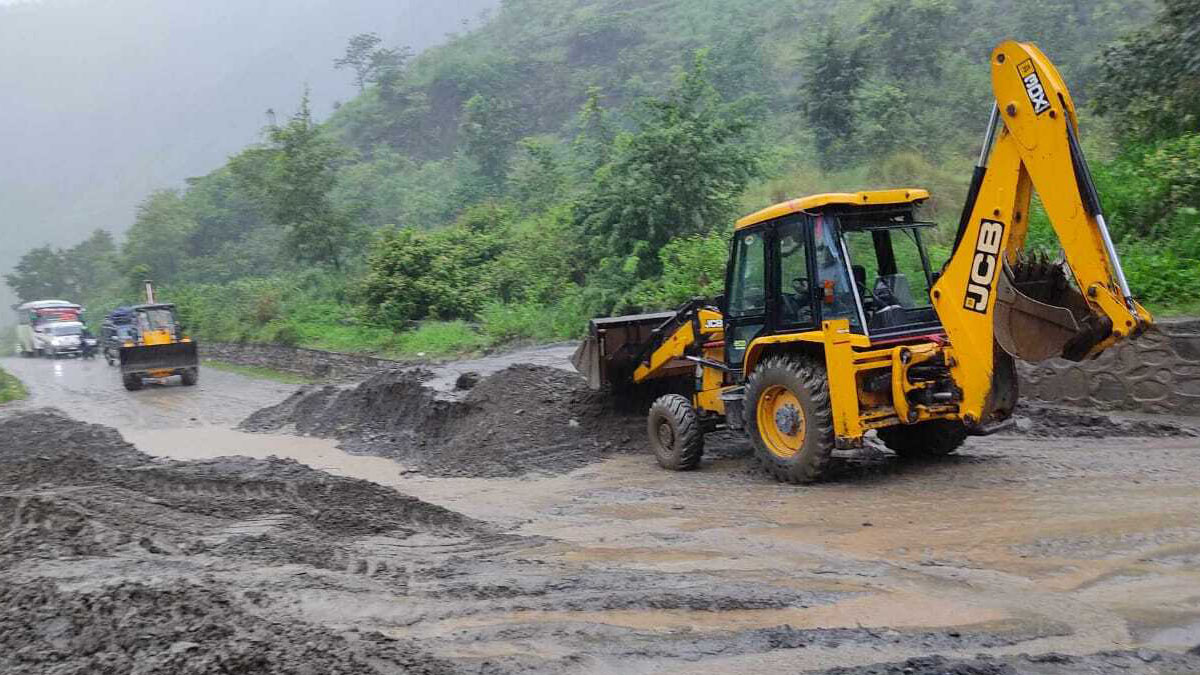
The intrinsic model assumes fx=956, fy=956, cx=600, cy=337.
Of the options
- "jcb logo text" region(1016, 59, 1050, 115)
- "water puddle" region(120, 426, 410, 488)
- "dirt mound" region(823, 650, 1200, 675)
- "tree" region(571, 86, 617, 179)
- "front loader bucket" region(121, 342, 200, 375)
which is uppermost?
"tree" region(571, 86, 617, 179)

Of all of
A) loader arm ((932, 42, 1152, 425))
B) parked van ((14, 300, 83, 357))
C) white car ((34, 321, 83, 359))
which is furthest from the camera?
parked van ((14, 300, 83, 357))

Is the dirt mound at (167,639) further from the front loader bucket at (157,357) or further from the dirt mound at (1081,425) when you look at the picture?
the front loader bucket at (157,357)

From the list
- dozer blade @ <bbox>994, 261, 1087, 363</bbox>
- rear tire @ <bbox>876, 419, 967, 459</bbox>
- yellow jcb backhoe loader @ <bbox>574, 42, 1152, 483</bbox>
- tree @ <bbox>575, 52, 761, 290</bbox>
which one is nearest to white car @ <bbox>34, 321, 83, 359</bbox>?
tree @ <bbox>575, 52, 761, 290</bbox>

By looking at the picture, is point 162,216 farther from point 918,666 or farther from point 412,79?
point 918,666

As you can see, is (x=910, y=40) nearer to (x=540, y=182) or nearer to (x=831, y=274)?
(x=540, y=182)

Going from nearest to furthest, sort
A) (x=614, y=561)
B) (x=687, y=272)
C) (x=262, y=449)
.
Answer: (x=614, y=561) < (x=262, y=449) < (x=687, y=272)

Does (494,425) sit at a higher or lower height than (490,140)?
lower

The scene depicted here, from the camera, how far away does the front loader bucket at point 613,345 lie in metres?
10.5

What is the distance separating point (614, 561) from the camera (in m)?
6.15

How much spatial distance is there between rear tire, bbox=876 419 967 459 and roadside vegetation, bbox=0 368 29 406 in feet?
68.4

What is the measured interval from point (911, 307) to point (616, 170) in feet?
46.8

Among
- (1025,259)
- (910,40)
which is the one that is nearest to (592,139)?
(910,40)

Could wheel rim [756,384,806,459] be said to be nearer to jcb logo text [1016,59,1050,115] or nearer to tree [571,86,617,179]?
jcb logo text [1016,59,1050,115]

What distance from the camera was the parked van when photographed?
133 feet
